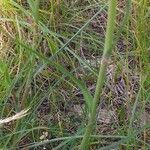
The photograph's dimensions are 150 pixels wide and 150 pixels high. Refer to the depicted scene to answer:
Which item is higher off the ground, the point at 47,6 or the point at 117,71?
the point at 47,6

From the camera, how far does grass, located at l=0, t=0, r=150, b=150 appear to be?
126 cm

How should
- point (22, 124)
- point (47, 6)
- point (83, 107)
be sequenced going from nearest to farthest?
1. point (22, 124)
2. point (83, 107)
3. point (47, 6)

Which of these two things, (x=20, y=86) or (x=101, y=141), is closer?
(x=101, y=141)

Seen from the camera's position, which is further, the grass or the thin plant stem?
the grass

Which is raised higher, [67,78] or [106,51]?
[106,51]

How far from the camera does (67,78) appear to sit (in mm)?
1479

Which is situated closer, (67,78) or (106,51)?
(106,51)

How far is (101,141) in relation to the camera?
1272 millimetres

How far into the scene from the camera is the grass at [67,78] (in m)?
1.26

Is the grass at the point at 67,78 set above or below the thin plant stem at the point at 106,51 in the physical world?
below

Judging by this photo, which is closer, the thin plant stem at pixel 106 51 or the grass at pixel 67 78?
the thin plant stem at pixel 106 51

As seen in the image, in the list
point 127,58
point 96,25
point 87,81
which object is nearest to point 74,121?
point 87,81

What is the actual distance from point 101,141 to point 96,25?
0.58m

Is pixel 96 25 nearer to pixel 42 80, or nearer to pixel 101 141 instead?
pixel 42 80
